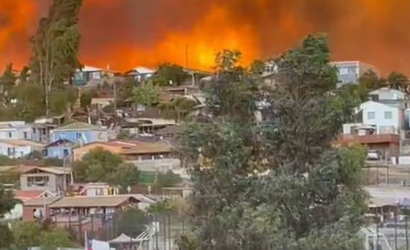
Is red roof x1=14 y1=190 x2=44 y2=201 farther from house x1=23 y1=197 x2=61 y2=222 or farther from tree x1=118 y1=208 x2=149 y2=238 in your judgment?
tree x1=118 y1=208 x2=149 y2=238

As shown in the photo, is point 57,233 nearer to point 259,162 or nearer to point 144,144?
point 259,162

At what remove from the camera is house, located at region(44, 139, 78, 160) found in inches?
508

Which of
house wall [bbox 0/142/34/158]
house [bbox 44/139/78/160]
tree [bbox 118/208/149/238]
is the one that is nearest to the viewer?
tree [bbox 118/208/149/238]

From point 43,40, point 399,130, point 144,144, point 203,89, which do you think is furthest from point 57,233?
point 43,40

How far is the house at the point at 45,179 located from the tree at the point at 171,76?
7.17m

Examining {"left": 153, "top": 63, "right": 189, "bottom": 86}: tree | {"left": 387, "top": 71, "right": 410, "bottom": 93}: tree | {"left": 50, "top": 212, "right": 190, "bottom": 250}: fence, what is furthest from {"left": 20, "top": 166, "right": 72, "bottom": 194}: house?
{"left": 387, "top": 71, "right": 410, "bottom": 93}: tree

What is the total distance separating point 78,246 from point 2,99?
10.5 m

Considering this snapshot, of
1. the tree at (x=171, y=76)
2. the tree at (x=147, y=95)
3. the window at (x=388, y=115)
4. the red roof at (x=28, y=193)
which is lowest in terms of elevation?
the red roof at (x=28, y=193)

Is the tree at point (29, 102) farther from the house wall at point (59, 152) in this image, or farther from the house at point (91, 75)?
the house wall at point (59, 152)

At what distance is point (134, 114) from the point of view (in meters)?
16.0

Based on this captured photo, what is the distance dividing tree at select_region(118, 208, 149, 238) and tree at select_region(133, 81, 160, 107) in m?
8.63

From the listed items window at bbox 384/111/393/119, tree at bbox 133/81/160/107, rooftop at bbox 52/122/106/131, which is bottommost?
rooftop at bbox 52/122/106/131

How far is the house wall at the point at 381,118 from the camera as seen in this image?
1393cm

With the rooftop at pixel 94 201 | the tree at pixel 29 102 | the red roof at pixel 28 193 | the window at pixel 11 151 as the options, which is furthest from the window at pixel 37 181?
the tree at pixel 29 102
